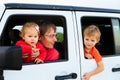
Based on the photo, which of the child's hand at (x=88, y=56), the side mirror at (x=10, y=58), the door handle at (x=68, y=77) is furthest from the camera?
the child's hand at (x=88, y=56)

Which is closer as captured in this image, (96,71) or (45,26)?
(45,26)

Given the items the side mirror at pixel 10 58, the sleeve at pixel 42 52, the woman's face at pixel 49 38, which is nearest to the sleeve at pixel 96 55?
the woman's face at pixel 49 38

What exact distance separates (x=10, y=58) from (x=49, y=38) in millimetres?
959

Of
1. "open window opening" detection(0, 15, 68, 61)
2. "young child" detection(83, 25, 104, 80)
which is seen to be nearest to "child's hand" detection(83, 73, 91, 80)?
"young child" detection(83, 25, 104, 80)

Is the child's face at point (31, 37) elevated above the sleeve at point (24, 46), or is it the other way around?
the child's face at point (31, 37)

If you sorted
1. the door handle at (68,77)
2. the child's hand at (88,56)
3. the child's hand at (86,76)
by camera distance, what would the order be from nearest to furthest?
the door handle at (68,77) < the child's hand at (86,76) < the child's hand at (88,56)

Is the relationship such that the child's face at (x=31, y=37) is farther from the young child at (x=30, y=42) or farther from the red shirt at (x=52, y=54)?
A: the red shirt at (x=52, y=54)

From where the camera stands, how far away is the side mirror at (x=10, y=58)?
341cm

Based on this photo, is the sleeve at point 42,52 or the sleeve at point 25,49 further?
the sleeve at point 42,52

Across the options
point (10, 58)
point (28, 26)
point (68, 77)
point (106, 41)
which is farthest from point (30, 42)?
point (106, 41)

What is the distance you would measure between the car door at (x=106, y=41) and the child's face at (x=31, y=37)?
1.92ft

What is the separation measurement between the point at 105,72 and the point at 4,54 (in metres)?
1.67

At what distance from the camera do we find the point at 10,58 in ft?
11.2

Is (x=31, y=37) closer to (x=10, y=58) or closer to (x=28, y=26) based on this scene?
(x=28, y=26)
